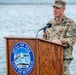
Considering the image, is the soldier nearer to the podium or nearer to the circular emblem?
the podium

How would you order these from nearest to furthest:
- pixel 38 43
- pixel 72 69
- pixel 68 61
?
pixel 38 43
pixel 68 61
pixel 72 69

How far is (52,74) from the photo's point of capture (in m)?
4.47

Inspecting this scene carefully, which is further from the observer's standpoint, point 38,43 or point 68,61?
point 68,61

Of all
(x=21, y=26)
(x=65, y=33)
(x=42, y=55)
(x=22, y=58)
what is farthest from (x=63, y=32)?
(x=21, y=26)

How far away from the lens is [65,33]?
4758 mm

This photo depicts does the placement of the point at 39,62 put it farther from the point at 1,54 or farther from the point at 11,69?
the point at 1,54

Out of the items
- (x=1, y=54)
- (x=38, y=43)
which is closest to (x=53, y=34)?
(x=38, y=43)

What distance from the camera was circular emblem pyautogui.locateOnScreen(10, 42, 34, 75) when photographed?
14.4 ft

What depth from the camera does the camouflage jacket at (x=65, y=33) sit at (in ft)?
15.5

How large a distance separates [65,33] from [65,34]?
0.01 m

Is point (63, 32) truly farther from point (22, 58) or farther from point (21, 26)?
point (21, 26)

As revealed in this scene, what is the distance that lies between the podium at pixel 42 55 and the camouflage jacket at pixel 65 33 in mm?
199

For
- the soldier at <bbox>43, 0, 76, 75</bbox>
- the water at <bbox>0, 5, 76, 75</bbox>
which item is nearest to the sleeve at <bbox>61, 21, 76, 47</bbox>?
the soldier at <bbox>43, 0, 76, 75</bbox>

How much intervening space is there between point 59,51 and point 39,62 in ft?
0.77
